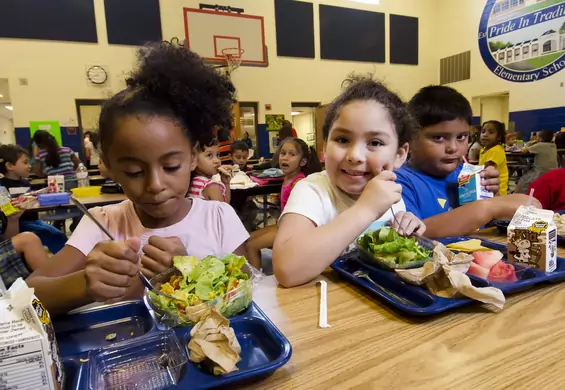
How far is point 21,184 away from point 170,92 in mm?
3496

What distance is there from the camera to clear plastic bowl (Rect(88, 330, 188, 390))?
1.69 feet

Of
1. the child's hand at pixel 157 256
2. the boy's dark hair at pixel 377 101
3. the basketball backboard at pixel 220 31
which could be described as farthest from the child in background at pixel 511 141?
the child's hand at pixel 157 256

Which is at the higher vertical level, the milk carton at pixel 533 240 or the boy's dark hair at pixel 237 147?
the boy's dark hair at pixel 237 147

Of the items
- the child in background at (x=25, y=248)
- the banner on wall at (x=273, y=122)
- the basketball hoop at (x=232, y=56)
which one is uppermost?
the basketball hoop at (x=232, y=56)

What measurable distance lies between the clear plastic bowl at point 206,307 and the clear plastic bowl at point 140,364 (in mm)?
49

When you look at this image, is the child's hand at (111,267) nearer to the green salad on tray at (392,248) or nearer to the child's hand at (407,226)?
the green salad on tray at (392,248)

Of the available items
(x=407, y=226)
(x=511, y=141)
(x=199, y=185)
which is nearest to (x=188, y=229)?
(x=407, y=226)

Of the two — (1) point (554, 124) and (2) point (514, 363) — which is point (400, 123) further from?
(1) point (554, 124)

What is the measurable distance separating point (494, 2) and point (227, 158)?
8.44 metres

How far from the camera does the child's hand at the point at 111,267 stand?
669mm

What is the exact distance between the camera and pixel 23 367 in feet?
1.32

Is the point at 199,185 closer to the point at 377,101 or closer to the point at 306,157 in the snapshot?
the point at 306,157

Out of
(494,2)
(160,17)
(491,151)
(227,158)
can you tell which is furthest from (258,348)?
(494,2)

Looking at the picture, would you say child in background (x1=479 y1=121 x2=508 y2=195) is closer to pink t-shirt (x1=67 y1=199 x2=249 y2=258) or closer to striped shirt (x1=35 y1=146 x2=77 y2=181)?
pink t-shirt (x1=67 y1=199 x2=249 y2=258)
